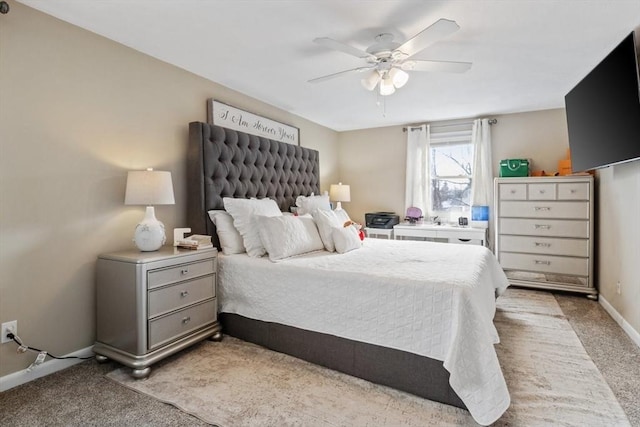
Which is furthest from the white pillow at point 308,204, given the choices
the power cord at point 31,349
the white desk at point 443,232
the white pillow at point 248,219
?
the power cord at point 31,349

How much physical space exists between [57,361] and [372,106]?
12.7 ft

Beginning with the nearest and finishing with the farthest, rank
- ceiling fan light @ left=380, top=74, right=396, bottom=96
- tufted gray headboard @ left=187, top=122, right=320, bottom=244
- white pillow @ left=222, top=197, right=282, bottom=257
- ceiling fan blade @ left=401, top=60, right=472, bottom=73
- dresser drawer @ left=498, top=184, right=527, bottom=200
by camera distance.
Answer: ceiling fan blade @ left=401, top=60, right=472, bottom=73
ceiling fan light @ left=380, top=74, right=396, bottom=96
white pillow @ left=222, top=197, right=282, bottom=257
tufted gray headboard @ left=187, top=122, right=320, bottom=244
dresser drawer @ left=498, top=184, right=527, bottom=200

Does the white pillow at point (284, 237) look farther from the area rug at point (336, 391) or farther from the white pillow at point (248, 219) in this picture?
the area rug at point (336, 391)

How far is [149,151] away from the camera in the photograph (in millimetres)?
2666

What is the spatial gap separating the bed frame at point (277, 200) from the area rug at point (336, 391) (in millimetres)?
73

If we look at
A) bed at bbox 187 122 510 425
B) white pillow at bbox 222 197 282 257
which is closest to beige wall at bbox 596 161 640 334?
bed at bbox 187 122 510 425

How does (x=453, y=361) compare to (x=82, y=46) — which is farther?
(x=82, y=46)

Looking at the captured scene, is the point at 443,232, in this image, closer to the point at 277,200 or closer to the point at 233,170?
the point at 277,200

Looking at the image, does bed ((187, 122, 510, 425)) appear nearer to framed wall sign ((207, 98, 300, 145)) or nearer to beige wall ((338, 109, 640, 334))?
framed wall sign ((207, 98, 300, 145))

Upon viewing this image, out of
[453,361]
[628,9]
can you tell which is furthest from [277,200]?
[628,9]

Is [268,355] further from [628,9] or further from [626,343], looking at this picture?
[628,9]

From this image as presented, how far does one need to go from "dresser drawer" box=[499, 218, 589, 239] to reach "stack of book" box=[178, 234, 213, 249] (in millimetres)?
3490

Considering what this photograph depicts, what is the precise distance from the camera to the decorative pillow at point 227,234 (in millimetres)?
2793

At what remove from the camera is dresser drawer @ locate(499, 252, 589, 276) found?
367 cm
